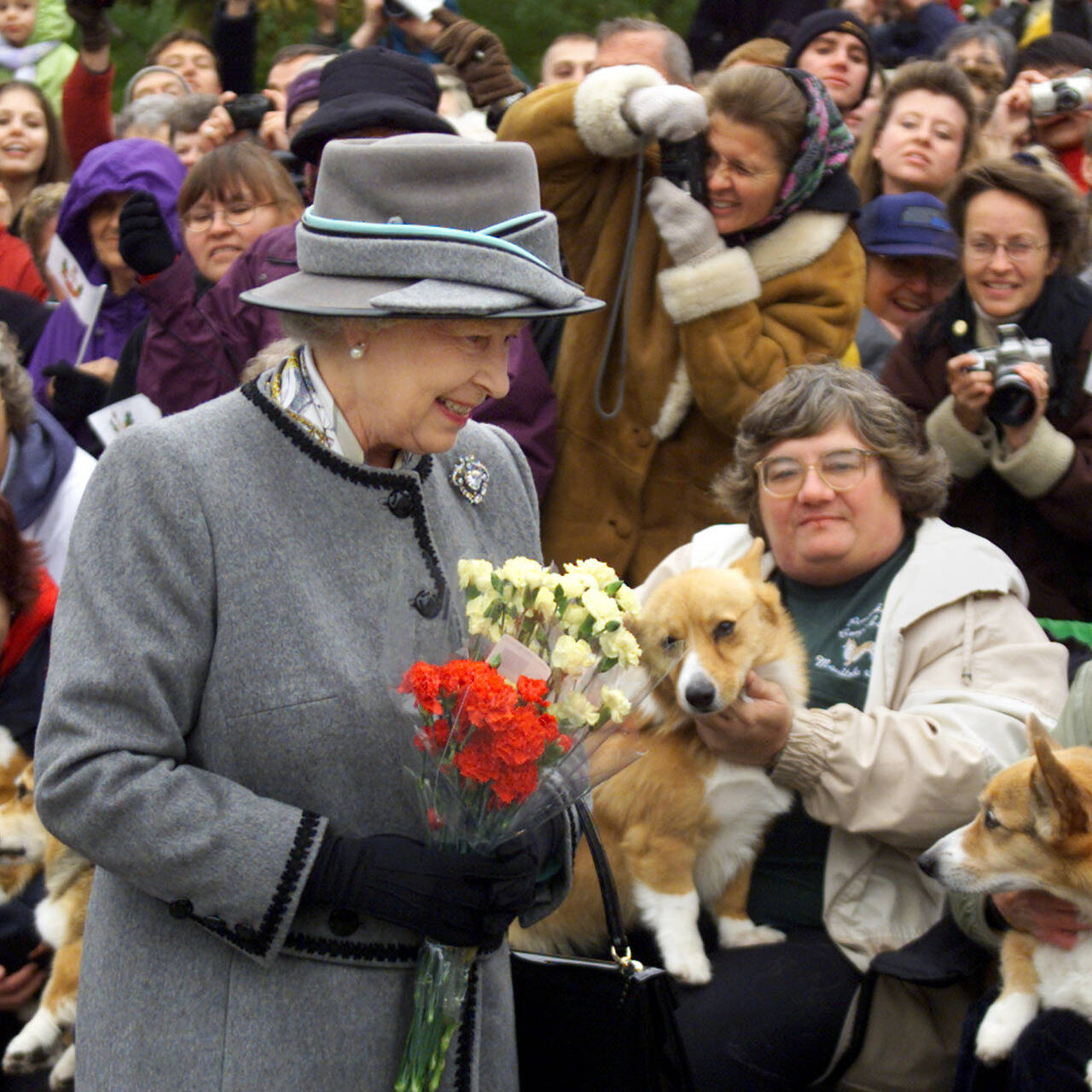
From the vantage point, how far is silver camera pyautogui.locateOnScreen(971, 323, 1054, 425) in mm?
3975

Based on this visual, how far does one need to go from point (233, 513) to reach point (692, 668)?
1.28 meters

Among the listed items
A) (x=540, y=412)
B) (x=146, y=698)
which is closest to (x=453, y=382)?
(x=146, y=698)

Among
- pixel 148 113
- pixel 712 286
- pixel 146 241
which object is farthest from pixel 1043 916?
pixel 148 113

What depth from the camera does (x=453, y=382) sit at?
2.12 metres

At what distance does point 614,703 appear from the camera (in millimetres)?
2070

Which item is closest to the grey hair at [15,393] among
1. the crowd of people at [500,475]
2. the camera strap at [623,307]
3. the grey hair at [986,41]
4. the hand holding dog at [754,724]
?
the crowd of people at [500,475]

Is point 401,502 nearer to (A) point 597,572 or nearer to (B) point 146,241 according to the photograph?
(A) point 597,572

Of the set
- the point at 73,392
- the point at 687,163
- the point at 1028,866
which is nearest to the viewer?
the point at 1028,866

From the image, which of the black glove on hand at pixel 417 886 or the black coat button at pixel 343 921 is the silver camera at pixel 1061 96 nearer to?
the black glove on hand at pixel 417 886

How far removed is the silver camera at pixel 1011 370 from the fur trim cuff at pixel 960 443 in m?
0.07

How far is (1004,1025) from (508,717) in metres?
1.40

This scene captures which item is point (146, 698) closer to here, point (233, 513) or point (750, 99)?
point (233, 513)

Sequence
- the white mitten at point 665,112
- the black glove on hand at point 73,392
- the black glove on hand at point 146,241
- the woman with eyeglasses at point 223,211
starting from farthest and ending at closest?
the black glove on hand at point 73,392, the woman with eyeglasses at point 223,211, the black glove on hand at point 146,241, the white mitten at point 665,112

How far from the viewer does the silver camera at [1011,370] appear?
397 cm
